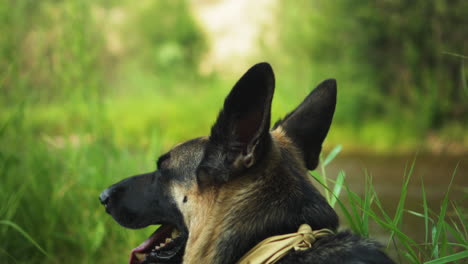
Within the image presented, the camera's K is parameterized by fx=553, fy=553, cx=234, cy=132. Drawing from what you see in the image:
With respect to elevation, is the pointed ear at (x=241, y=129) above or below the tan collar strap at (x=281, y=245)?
above

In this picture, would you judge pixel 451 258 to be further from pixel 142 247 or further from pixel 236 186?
pixel 142 247

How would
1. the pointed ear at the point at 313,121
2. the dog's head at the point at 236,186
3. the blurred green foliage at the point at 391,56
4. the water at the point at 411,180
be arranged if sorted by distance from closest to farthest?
the dog's head at the point at 236,186, the pointed ear at the point at 313,121, the water at the point at 411,180, the blurred green foliage at the point at 391,56

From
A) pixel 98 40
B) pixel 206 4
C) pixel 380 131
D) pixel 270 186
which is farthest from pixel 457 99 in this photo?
pixel 206 4

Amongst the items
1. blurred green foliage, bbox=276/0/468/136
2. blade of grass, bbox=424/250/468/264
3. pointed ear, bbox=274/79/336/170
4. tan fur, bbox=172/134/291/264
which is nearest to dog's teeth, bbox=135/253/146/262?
tan fur, bbox=172/134/291/264

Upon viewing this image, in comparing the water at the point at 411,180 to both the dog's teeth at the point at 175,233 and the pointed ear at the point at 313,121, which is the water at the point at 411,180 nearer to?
the pointed ear at the point at 313,121

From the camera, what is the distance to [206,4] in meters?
28.8

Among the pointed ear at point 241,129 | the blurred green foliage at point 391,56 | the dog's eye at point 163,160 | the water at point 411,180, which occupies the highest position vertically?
the pointed ear at point 241,129

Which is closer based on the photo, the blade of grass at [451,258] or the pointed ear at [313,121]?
the blade of grass at [451,258]

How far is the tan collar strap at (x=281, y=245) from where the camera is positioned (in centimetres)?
220

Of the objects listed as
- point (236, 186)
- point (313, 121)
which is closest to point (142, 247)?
point (236, 186)

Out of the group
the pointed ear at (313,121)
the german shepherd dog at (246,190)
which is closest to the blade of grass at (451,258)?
the german shepherd dog at (246,190)

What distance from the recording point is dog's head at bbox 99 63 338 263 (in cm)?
229

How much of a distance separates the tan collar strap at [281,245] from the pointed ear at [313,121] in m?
0.58

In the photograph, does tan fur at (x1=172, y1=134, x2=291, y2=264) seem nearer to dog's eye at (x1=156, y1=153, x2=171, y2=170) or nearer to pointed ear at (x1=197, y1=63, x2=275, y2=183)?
pointed ear at (x1=197, y1=63, x2=275, y2=183)
